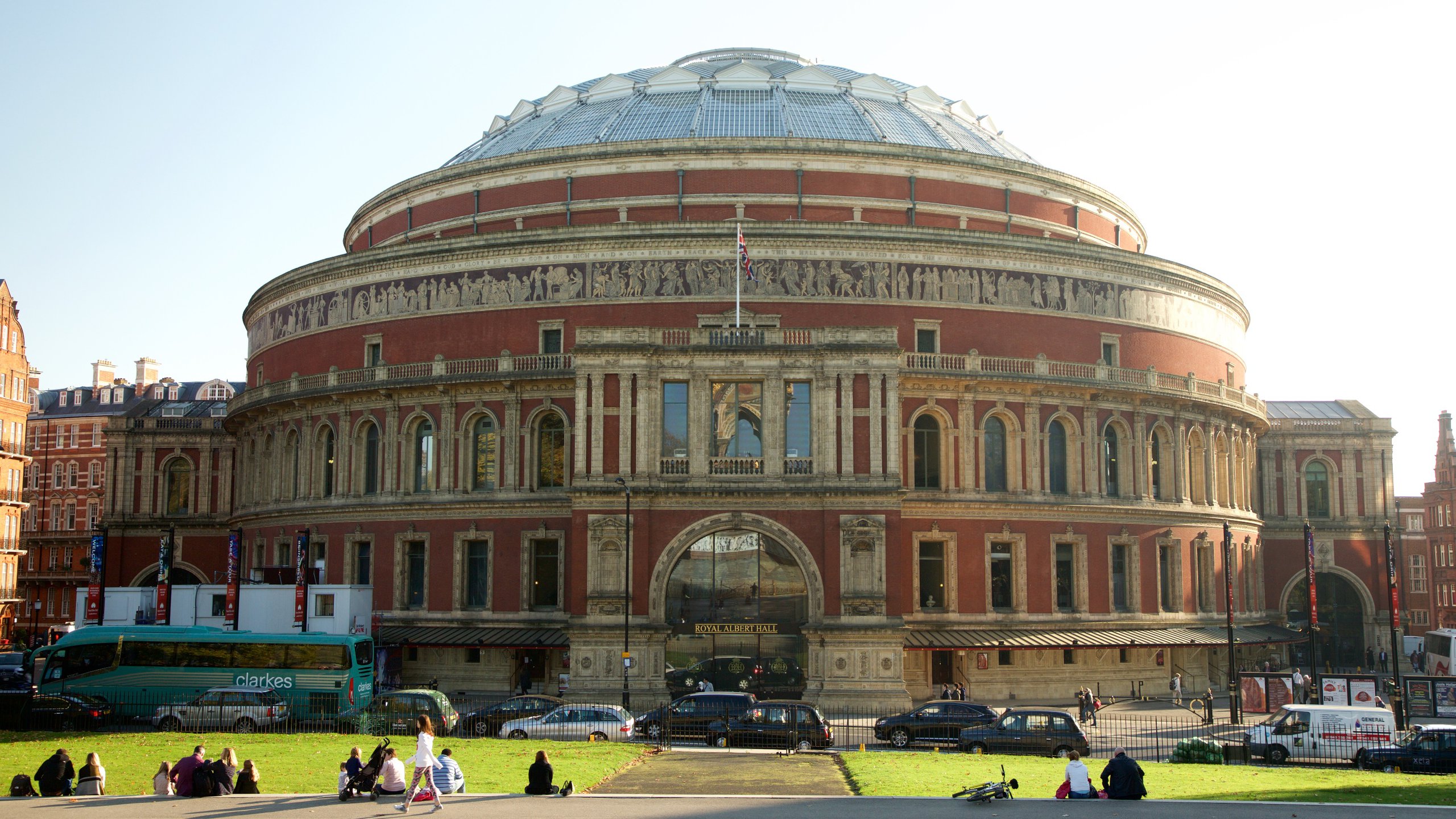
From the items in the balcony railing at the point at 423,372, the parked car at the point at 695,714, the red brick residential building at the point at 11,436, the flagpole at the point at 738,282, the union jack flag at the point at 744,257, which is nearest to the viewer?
the parked car at the point at 695,714

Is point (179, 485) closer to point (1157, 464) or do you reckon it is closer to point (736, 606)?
point (736, 606)

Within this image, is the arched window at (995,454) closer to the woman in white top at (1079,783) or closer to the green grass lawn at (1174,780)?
the green grass lawn at (1174,780)

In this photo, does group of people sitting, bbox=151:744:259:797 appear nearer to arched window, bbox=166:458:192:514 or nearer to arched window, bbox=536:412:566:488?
arched window, bbox=536:412:566:488

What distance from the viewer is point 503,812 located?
2270 cm

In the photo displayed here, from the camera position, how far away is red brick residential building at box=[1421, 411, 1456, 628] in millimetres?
88938

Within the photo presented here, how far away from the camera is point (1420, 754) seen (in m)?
32.0

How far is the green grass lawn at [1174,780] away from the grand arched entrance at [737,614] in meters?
12.3

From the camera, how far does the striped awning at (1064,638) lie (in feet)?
159

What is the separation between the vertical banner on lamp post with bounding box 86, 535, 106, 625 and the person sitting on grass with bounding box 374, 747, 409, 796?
1385 inches

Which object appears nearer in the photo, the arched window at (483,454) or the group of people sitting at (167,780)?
the group of people sitting at (167,780)

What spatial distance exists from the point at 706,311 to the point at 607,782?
27.0 m

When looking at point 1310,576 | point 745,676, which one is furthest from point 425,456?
point 1310,576

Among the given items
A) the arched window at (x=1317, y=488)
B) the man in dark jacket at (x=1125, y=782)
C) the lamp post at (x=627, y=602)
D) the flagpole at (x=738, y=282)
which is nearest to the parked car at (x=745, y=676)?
the lamp post at (x=627, y=602)

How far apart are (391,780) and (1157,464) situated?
4069 centimetres
